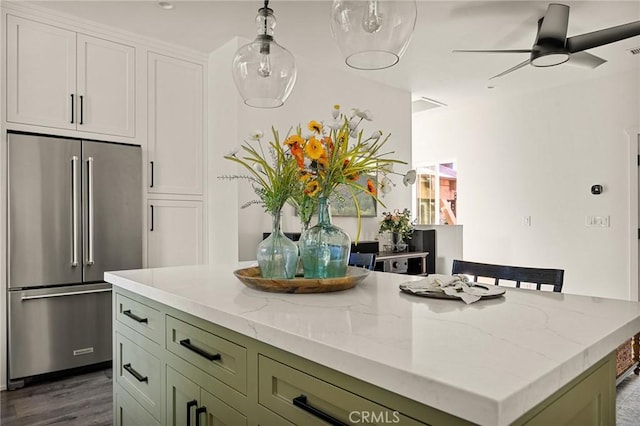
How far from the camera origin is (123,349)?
1763 mm

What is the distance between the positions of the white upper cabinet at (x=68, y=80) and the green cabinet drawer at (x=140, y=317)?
2012mm

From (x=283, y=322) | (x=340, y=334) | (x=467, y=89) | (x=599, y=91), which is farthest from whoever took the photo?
(x=467, y=89)

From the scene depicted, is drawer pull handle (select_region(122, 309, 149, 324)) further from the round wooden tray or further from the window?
the window

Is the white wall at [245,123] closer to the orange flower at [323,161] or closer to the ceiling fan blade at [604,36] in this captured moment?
the ceiling fan blade at [604,36]

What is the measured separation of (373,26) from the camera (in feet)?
4.55

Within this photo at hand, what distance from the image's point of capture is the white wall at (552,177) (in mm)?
4613

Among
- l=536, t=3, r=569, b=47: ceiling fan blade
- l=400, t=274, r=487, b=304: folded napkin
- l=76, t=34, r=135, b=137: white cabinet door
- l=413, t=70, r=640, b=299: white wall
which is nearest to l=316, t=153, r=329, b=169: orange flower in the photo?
l=400, t=274, r=487, b=304: folded napkin

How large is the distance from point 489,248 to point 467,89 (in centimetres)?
210

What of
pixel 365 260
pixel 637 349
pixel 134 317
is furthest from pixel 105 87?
pixel 637 349

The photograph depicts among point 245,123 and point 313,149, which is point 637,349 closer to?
point 313,149

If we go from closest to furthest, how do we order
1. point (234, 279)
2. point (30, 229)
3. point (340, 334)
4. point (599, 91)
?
point (340, 334), point (234, 279), point (30, 229), point (599, 91)

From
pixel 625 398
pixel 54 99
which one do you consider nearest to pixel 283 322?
pixel 625 398

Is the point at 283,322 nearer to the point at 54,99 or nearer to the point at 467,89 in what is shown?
the point at 54,99

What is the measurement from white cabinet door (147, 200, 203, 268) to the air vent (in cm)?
338
